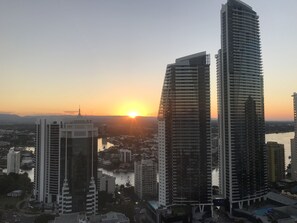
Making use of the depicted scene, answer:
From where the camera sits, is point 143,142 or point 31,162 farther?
point 143,142

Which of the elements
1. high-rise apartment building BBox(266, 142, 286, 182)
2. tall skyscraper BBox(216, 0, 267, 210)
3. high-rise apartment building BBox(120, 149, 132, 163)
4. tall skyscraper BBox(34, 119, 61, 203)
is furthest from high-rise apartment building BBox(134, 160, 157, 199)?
high-rise apartment building BBox(120, 149, 132, 163)

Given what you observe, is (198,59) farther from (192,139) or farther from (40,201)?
(40,201)

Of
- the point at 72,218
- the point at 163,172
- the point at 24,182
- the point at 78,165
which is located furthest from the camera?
the point at 24,182

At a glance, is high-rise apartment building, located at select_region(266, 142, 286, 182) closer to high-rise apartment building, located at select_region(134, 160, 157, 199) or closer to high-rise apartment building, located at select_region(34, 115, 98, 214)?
high-rise apartment building, located at select_region(134, 160, 157, 199)

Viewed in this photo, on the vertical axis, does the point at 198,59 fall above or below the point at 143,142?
above

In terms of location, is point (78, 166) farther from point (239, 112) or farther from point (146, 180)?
point (239, 112)

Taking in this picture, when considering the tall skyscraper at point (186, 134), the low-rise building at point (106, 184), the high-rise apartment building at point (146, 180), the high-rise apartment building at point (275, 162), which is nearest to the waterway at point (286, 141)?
the high-rise apartment building at point (275, 162)

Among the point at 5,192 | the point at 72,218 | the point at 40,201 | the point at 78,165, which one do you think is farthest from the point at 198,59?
the point at 5,192
